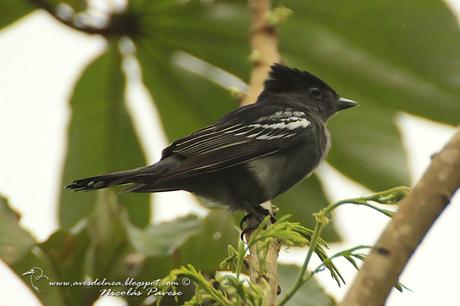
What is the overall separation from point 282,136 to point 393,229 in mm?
3254

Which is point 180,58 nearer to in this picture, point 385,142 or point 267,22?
point 267,22

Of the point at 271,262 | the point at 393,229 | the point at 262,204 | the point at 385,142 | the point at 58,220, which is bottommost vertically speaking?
the point at 58,220

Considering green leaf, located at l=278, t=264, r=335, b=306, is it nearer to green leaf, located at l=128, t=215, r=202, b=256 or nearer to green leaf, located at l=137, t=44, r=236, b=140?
green leaf, located at l=128, t=215, r=202, b=256

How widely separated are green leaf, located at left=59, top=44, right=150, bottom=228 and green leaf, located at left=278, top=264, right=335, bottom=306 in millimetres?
1589

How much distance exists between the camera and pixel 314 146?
16.9 feet

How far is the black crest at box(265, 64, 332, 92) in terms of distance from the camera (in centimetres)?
575

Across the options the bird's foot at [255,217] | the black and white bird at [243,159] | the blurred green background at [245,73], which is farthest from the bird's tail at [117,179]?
the bird's foot at [255,217]

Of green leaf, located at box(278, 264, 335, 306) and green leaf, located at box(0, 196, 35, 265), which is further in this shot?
green leaf, located at box(278, 264, 335, 306)

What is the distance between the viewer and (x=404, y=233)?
1875 mm

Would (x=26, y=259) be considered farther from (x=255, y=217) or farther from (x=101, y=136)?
(x=101, y=136)

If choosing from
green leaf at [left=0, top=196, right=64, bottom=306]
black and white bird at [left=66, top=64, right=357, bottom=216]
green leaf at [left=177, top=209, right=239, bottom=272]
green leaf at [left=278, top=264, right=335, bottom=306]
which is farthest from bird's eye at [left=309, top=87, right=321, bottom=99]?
green leaf at [left=0, top=196, right=64, bottom=306]

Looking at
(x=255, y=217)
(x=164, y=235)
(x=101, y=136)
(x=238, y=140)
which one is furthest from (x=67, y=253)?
(x=101, y=136)

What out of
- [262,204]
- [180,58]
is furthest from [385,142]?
[180,58]

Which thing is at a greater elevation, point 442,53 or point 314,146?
point 442,53
